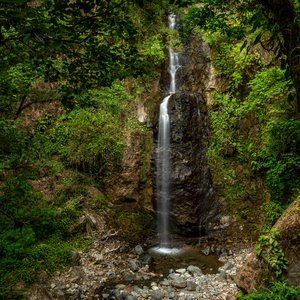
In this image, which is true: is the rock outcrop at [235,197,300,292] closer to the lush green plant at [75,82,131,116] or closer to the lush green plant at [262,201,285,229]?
the lush green plant at [262,201,285,229]

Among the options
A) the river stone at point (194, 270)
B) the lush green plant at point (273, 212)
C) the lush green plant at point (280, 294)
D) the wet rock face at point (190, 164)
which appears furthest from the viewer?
the wet rock face at point (190, 164)

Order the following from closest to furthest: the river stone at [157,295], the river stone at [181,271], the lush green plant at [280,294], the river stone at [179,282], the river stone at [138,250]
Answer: the lush green plant at [280,294]
the river stone at [157,295]
the river stone at [179,282]
the river stone at [181,271]
the river stone at [138,250]

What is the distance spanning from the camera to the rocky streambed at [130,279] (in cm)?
668

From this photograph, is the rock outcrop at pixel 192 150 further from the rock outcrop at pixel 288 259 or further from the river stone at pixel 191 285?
the rock outcrop at pixel 288 259

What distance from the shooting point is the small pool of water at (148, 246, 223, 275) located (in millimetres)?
7922

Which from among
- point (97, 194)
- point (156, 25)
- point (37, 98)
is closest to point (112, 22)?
point (37, 98)

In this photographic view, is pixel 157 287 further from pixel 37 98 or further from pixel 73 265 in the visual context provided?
pixel 37 98

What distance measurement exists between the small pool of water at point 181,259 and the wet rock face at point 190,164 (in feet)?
2.92

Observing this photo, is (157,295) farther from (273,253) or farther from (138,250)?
(273,253)

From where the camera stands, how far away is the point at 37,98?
308 cm

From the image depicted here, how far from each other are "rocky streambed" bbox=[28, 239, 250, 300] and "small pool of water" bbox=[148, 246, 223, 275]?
110mm

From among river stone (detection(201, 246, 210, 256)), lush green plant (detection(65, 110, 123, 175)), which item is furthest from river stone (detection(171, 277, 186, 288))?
lush green plant (detection(65, 110, 123, 175))

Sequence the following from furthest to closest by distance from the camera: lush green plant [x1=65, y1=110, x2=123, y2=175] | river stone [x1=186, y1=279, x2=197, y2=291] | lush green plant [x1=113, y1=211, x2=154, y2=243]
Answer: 1. lush green plant [x1=65, y1=110, x2=123, y2=175]
2. lush green plant [x1=113, y1=211, x2=154, y2=243]
3. river stone [x1=186, y1=279, x2=197, y2=291]

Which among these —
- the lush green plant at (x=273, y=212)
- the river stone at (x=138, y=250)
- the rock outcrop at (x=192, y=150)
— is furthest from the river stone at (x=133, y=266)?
the lush green plant at (x=273, y=212)
